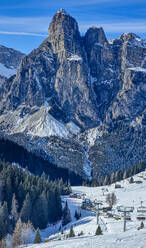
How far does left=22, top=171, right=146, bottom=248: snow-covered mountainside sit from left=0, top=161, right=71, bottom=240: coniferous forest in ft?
14.0

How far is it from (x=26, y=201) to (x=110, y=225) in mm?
23604

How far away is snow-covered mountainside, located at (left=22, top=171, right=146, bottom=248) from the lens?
4916 centimetres

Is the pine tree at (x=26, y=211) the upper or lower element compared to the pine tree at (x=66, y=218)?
upper

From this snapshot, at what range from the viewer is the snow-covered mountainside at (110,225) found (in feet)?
161

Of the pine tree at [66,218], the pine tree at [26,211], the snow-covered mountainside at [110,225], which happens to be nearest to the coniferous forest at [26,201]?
the pine tree at [26,211]

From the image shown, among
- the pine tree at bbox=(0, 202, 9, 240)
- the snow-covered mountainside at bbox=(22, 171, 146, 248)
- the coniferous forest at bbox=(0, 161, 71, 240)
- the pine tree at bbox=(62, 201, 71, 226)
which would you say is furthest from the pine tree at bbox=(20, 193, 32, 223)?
the pine tree at bbox=(62, 201, 71, 226)

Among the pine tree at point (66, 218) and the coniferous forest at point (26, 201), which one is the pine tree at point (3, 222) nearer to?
the coniferous forest at point (26, 201)

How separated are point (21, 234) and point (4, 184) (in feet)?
108

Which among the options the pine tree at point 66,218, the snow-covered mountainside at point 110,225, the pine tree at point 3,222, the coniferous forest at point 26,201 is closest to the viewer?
the snow-covered mountainside at point 110,225

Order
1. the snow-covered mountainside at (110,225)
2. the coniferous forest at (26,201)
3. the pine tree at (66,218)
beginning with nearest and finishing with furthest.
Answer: the snow-covered mountainside at (110,225) < the coniferous forest at (26,201) < the pine tree at (66,218)

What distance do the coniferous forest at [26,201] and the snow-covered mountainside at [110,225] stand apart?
4267 millimetres

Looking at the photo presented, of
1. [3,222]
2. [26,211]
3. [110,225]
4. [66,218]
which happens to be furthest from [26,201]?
[110,225]

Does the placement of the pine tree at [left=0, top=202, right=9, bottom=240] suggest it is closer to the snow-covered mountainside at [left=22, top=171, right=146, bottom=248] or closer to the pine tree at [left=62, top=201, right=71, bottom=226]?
the snow-covered mountainside at [left=22, top=171, right=146, bottom=248]

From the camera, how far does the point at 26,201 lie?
109188 mm
